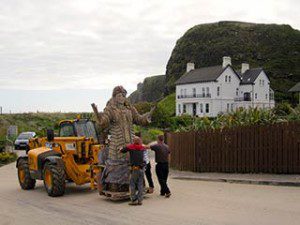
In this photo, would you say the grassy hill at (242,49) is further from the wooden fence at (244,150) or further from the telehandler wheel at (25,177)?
the telehandler wheel at (25,177)

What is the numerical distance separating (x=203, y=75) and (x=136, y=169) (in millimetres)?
73682

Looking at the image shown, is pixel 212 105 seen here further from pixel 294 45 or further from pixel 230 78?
pixel 294 45

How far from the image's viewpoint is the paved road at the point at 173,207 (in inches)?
407

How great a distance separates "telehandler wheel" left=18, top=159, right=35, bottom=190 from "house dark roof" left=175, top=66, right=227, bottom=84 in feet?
220

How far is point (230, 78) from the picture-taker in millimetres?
84375

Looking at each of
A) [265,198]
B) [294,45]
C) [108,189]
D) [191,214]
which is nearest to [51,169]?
[108,189]

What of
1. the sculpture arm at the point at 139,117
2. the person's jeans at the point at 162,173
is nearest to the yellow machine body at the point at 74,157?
the sculpture arm at the point at 139,117

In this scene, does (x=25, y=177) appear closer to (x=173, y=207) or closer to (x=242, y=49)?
(x=173, y=207)

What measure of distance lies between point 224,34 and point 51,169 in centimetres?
12037

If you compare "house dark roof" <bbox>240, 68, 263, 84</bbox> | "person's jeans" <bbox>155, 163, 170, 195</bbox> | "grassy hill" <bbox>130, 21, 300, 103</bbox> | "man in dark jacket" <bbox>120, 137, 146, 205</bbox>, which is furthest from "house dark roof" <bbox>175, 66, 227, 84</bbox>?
"man in dark jacket" <bbox>120, 137, 146, 205</bbox>

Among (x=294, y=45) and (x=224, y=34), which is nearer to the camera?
(x=294, y=45)

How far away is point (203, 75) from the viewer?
85.2 m

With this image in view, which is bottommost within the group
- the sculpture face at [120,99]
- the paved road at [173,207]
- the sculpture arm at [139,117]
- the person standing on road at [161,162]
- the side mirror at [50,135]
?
the paved road at [173,207]

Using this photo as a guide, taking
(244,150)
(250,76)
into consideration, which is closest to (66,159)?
(244,150)
